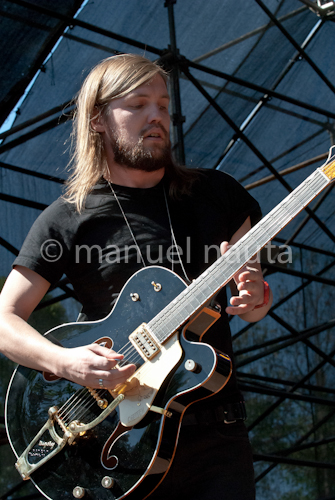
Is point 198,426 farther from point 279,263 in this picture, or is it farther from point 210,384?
point 279,263

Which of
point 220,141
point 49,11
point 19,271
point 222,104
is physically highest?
point 49,11

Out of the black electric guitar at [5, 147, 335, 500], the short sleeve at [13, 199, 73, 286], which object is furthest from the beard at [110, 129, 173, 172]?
the black electric guitar at [5, 147, 335, 500]

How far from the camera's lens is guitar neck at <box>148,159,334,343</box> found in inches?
59.4

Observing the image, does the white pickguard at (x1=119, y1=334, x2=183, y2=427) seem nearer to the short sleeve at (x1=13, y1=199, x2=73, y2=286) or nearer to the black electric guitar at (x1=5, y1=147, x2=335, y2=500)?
the black electric guitar at (x1=5, y1=147, x2=335, y2=500)

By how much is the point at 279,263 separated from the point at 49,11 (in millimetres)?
3206

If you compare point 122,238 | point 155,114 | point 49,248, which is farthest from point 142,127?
point 49,248

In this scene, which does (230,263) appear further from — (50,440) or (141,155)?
(50,440)

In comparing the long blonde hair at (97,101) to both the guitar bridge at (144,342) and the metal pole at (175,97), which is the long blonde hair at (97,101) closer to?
the guitar bridge at (144,342)

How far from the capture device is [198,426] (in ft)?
4.76

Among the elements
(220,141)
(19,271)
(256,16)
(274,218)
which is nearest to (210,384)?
(274,218)

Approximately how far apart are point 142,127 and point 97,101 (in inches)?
10.3

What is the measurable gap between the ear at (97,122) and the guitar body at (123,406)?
67 centimetres

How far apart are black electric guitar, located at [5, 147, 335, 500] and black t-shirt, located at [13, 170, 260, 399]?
0.33 ft

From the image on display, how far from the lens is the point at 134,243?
1.69 metres
